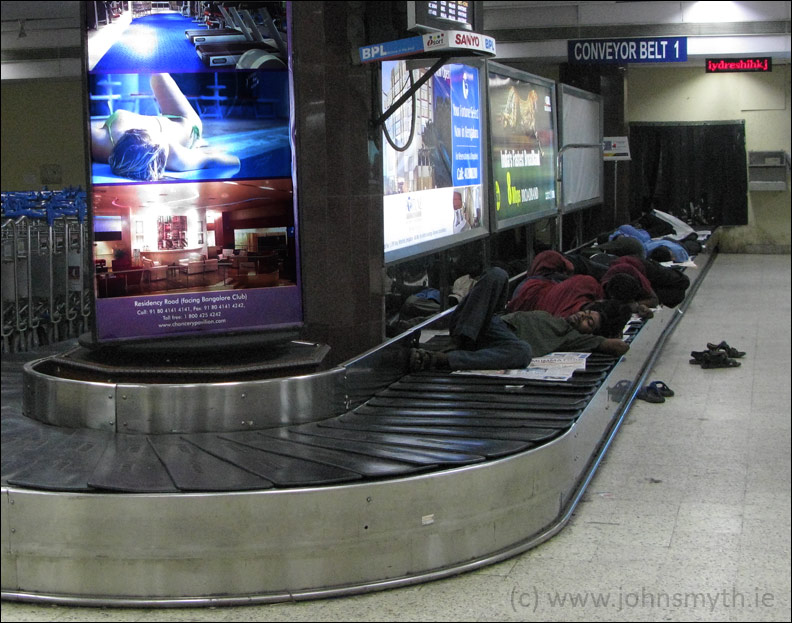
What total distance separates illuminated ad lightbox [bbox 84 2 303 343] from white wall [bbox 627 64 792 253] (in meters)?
13.3

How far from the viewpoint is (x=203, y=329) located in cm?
427

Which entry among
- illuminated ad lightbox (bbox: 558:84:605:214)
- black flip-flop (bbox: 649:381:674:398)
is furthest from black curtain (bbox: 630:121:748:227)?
black flip-flop (bbox: 649:381:674:398)

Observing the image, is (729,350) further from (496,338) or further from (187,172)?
(187,172)

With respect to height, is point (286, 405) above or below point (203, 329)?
below

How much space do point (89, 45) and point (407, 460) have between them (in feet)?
6.56

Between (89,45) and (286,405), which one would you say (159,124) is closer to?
(89,45)

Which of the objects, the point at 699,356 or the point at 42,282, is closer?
the point at 699,356

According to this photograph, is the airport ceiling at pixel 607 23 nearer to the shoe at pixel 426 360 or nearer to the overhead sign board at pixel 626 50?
the overhead sign board at pixel 626 50

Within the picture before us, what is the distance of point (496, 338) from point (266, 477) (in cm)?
227

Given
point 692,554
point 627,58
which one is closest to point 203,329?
point 692,554

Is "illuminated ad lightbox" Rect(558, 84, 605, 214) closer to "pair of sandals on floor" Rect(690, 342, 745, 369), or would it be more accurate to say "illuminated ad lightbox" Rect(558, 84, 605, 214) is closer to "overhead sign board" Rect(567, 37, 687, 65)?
"overhead sign board" Rect(567, 37, 687, 65)

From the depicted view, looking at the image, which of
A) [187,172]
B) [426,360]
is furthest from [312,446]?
[426,360]

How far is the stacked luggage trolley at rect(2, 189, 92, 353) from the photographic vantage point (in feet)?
27.1

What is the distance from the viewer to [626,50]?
1064 cm
